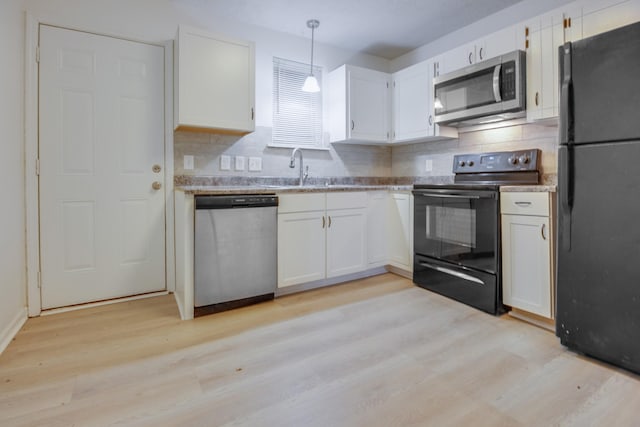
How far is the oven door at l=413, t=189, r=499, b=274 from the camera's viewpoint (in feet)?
7.79

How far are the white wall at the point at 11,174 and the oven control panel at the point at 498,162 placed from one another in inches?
131

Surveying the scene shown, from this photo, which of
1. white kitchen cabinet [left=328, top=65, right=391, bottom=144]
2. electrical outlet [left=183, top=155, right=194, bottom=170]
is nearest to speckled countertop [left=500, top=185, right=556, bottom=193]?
white kitchen cabinet [left=328, top=65, right=391, bottom=144]

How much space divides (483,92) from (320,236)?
5.57ft

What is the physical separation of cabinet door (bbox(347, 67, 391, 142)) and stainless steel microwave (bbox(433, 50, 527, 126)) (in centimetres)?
62

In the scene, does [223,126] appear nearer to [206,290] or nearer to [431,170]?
[206,290]

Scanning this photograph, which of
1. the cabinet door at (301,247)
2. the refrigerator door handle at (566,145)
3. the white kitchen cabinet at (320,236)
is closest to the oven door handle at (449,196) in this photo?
the white kitchen cabinet at (320,236)

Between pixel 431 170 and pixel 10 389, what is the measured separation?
11.3ft

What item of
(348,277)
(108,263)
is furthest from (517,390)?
(108,263)

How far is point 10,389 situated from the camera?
4.91 ft

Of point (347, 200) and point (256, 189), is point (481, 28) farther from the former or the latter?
point (256, 189)

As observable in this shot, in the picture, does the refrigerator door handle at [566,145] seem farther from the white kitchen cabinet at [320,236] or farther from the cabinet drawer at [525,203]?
the white kitchen cabinet at [320,236]

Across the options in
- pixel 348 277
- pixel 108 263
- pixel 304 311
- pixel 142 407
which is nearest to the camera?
pixel 142 407

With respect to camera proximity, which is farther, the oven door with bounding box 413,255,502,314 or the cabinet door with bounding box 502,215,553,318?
the oven door with bounding box 413,255,502,314

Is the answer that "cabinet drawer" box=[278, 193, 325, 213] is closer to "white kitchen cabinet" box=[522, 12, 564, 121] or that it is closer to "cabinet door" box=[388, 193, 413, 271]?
"cabinet door" box=[388, 193, 413, 271]
